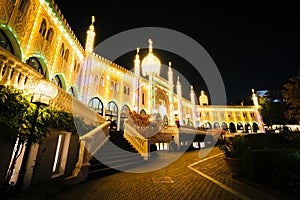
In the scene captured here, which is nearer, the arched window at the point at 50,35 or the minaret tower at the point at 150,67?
the arched window at the point at 50,35

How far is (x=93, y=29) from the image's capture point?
668 inches

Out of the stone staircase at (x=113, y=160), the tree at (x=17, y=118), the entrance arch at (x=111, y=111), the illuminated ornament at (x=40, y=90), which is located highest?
the entrance arch at (x=111, y=111)

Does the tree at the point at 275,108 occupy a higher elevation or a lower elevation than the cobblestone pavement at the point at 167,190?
higher

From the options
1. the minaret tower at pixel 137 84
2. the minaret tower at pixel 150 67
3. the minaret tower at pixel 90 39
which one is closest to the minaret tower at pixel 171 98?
the minaret tower at pixel 150 67

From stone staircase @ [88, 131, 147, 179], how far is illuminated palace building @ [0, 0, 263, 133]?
2922mm

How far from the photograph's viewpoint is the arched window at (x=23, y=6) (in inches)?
321

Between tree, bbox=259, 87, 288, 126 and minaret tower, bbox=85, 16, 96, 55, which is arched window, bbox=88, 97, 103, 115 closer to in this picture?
minaret tower, bbox=85, 16, 96, 55

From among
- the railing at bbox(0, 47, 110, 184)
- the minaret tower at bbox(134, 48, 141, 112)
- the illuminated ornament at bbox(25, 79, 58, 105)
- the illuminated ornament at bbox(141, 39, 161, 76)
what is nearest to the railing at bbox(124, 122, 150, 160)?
the railing at bbox(0, 47, 110, 184)

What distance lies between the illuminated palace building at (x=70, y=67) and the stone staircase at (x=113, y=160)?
9.59 feet

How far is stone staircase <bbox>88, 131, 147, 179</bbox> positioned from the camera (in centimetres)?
638

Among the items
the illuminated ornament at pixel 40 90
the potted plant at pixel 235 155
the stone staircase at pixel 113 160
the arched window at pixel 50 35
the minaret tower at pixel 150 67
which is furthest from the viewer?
the minaret tower at pixel 150 67

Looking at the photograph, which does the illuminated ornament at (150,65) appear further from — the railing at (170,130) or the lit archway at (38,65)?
the lit archway at (38,65)

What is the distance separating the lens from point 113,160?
741 centimetres

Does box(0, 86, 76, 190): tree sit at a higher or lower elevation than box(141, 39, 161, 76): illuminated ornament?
lower
